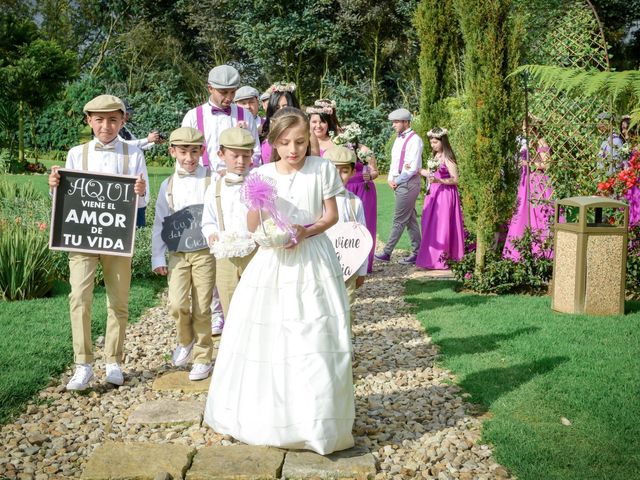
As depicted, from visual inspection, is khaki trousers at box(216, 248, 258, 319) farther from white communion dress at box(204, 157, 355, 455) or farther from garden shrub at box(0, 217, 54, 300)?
garden shrub at box(0, 217, 54, 300)

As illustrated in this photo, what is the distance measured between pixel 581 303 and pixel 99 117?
4859 millimetres

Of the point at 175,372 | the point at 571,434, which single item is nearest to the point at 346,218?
the point at 175,372

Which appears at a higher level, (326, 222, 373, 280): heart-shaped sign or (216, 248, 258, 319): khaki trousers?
(326, 222, 373, 280): heart-shaped sign

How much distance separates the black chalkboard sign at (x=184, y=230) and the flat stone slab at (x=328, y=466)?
197cm

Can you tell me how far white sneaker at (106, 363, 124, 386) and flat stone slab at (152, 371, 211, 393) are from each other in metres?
0.25

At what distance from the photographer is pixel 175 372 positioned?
5.57 meters

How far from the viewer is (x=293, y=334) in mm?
3848

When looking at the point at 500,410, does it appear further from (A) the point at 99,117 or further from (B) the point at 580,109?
(B) the point at 580,109

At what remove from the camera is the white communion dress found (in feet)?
12.5

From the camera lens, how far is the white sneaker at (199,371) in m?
5.29

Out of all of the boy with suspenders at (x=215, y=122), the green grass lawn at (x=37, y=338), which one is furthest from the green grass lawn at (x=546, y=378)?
the green grass lawn at (x=37, y=338)

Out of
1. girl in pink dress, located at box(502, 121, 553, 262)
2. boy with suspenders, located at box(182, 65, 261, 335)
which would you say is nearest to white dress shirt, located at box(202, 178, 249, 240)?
boy with suspenders, located at box(182, 65, 261, 335)

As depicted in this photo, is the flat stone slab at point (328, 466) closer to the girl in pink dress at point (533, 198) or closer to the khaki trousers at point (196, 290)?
the khaki trousers at point (196, 290)

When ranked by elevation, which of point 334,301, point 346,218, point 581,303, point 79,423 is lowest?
point 79,423
